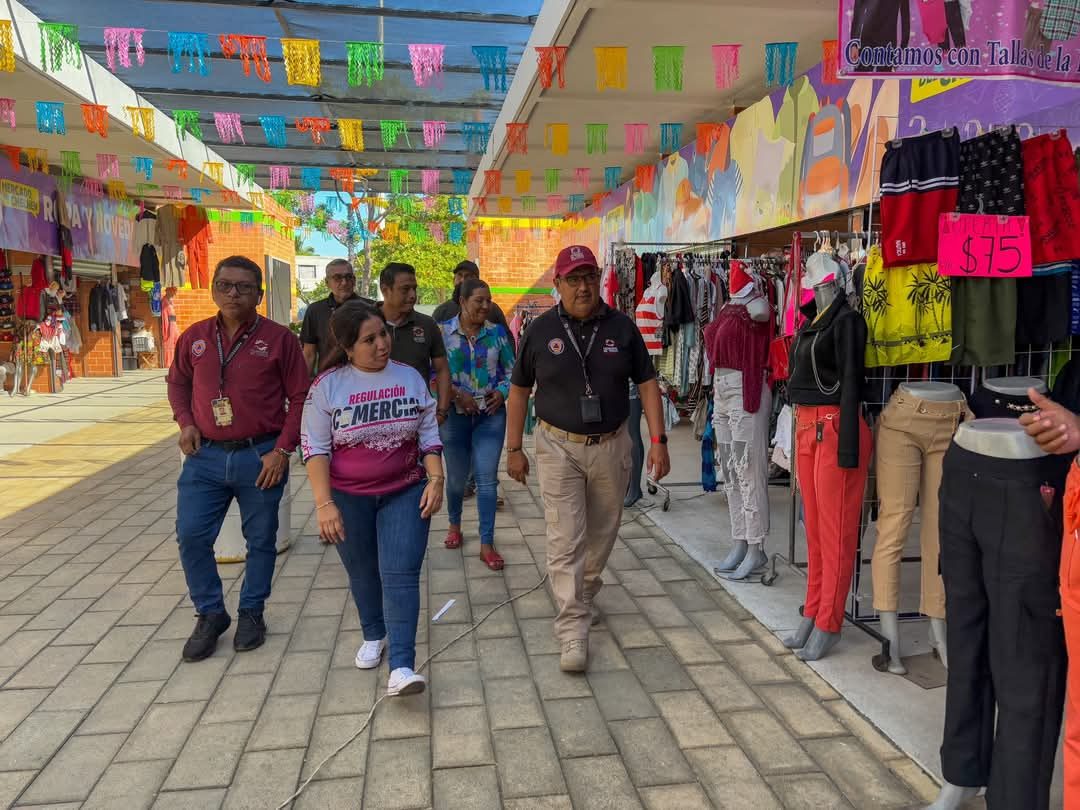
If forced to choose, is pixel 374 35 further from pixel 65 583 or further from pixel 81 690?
pixel 81 690

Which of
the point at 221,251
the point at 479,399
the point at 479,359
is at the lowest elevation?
the point at 479,399

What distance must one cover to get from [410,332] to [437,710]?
2.26 m

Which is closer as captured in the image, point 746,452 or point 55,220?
point 746,452

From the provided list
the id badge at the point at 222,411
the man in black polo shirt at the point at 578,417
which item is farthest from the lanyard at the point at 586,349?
the id badge at the point at 222,411

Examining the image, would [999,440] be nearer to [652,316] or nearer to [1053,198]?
[1053,198]

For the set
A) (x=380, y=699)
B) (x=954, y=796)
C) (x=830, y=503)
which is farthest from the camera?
(x=830, y=503)

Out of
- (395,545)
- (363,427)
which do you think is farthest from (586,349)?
(395,545)

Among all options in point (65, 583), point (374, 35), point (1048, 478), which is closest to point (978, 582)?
point (1048, 478)

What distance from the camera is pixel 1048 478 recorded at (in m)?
1.95

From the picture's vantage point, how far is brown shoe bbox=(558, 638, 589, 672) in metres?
3.31

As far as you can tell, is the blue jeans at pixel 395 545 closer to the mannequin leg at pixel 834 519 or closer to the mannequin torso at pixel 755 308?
the mannequin leg at pixel 834 519

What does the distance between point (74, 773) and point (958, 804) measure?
115 inches

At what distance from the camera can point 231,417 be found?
131 inches

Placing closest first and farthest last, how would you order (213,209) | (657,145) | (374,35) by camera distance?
(374,35) < (657,145) < (213,209)
